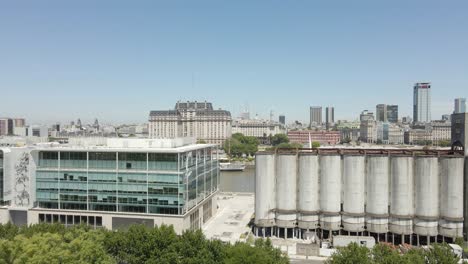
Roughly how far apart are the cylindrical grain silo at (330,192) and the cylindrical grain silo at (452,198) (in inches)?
554

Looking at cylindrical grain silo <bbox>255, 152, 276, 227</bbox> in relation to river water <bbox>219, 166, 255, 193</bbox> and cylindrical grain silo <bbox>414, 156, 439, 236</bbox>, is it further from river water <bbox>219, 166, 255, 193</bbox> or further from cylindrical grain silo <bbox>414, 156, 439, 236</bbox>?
river water <bbox>219, 166, 255, 193</bbox>

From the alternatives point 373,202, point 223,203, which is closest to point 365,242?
point 373,202

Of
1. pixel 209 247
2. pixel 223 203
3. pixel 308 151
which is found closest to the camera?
pixel 209 247

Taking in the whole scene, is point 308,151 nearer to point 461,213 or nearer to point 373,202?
point 373,202

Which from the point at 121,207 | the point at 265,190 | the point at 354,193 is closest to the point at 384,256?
the point at 354,193

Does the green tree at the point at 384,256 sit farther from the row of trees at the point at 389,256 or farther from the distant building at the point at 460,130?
the distant building at the point at 460,130

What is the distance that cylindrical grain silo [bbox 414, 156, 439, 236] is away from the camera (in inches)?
2248

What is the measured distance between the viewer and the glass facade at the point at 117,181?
58000 millimetres

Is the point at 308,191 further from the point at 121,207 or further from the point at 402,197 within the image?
the point at 121,207

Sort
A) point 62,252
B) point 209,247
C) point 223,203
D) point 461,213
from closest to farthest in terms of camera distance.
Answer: point 62,252, point 209,247, point 461,213, point 223,203

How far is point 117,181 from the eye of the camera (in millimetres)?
59094

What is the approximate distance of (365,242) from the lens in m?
56.9

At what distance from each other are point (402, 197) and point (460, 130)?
13.2 metres

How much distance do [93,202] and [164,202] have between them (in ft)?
35.2
